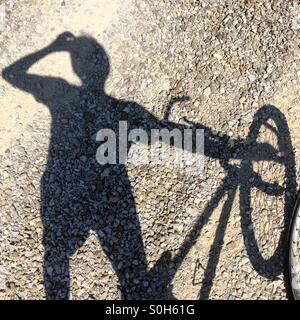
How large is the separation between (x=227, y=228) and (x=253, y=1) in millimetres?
3458

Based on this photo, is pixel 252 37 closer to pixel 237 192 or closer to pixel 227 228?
pixel 237 192

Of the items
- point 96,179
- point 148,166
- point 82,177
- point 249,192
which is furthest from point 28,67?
point 249,192

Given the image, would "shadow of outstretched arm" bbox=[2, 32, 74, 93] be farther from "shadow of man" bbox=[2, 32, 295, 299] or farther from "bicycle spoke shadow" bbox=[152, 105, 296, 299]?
"bicycle spoke shadow" bbox=[152, 105, 296, 299]

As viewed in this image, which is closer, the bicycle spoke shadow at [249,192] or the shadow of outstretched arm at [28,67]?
the bicycle spoke shadow at [249,192]

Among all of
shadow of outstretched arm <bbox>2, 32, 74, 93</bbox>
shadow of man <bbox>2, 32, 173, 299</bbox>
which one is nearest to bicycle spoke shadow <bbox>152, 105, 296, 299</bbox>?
shadow of man <bbox>2, 32, 173, 299</bbox>

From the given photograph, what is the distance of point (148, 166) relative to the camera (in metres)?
6.79

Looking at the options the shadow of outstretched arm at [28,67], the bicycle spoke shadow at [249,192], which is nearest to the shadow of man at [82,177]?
the shadow of outstretched arm at [28,67]

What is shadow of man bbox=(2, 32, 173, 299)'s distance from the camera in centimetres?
634

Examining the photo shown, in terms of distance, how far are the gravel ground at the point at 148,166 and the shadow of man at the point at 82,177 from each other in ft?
0.05

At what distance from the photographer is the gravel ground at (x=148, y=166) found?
6293mm

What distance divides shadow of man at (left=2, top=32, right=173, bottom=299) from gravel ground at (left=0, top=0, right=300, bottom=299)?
0.02 meters

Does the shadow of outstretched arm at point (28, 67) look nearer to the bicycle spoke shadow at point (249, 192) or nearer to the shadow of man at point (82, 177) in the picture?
the shadow of man at point (82, 177)

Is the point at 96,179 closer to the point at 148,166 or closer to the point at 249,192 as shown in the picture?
the point at 148,166

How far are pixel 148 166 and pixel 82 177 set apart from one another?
0.92 meters
